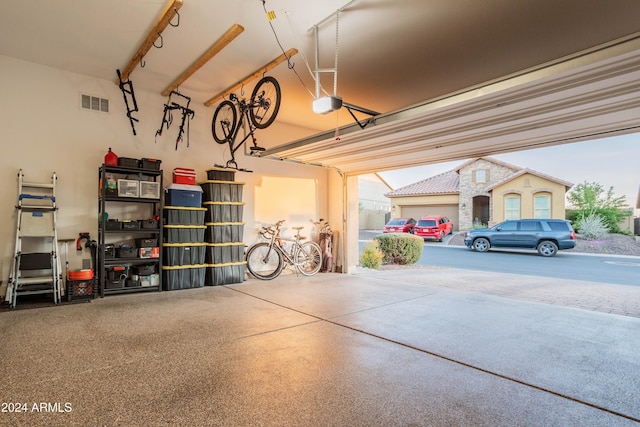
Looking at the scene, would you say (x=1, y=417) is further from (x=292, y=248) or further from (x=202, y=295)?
(x=292, y=248)

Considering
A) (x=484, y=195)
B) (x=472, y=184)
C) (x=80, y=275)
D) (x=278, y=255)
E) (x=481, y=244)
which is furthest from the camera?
(x=472, y=184)

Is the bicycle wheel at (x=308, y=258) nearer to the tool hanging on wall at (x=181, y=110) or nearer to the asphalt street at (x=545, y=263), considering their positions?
the tool hanging on wall at (x=181, y=110)

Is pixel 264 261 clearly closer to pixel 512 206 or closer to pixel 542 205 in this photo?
pixel 512 206

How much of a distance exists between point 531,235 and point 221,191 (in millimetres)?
9575

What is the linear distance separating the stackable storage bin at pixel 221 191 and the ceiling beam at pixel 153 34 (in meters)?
1.97

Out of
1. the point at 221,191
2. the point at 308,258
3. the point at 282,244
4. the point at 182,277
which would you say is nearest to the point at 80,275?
the point at 182,277

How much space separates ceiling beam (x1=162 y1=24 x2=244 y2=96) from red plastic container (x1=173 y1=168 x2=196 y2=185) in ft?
4.27

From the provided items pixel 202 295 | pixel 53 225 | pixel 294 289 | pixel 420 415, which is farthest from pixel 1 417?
pixel 294 289

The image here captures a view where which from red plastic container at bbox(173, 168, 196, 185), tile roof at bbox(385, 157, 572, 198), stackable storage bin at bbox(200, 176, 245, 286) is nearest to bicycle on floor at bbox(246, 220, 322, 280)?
stackable storage bin at bbox(200, 176, 245, 286)

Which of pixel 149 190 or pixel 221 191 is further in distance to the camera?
pixel 221 191

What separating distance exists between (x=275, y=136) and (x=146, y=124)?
8.13ft

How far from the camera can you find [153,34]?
364 centimetres

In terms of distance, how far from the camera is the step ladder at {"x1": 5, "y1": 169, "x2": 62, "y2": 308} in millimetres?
4109

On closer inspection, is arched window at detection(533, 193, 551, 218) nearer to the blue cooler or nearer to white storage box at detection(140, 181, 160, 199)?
the blue cooler
